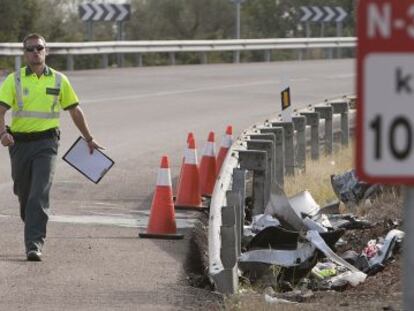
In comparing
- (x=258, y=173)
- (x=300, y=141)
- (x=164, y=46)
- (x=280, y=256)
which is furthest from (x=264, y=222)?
(x=164, y=46)

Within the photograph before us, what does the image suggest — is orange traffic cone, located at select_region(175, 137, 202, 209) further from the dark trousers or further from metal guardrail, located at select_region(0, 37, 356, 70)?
metal guardrail, located at select_region(0, 37, 356, 70)

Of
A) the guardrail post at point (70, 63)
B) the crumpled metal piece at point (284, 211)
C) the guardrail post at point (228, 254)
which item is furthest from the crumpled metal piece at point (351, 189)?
the guardrail post at point (70, 63)

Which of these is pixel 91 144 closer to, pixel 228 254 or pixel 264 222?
pixel 264 222

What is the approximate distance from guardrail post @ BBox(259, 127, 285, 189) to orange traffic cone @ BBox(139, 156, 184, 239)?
2.59 metres

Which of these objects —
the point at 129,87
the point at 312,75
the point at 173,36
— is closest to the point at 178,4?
the point at 173,36

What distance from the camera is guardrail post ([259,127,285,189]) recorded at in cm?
1272

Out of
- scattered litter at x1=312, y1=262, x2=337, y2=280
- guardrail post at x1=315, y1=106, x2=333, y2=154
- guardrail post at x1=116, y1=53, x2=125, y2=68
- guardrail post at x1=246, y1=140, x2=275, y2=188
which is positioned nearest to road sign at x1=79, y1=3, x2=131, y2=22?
guardrail post at x1=116, y1=53, x2=125, y2=68

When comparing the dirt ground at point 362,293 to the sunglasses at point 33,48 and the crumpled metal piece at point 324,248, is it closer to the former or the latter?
the crumpled metal piece at point 324,248

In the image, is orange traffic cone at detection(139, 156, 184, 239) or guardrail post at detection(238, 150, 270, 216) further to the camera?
guardrail post at detection(238, 150, 270, 216)

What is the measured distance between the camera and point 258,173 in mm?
11047

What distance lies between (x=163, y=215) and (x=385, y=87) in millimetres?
6808

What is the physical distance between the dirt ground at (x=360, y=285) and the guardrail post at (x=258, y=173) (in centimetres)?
54

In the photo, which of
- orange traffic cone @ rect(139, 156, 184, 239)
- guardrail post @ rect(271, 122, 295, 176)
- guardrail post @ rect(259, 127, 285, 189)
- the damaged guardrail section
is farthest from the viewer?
guardrail post @ rect(271, 122, 295, 176)

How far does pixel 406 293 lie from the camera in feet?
11.3
